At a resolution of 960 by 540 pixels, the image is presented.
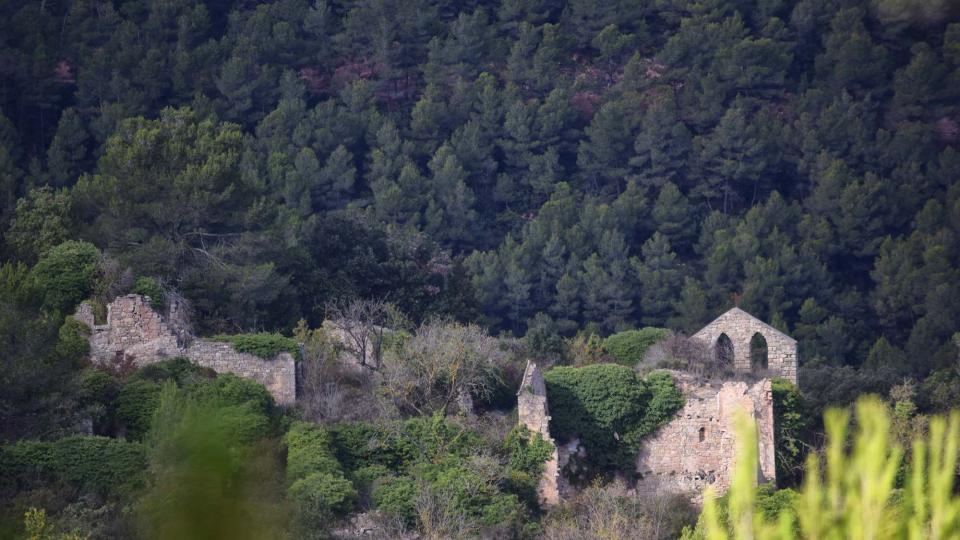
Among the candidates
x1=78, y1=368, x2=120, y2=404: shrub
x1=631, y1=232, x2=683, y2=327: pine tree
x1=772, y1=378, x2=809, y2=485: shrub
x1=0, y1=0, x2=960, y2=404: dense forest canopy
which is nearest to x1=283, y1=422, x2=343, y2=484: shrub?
x1=78, y1=368, x2=120, y2=404: shrub

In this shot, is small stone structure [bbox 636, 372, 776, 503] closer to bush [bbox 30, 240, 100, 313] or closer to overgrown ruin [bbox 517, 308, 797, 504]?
overgrown ruin [bbox 517, 308, 797, 504]

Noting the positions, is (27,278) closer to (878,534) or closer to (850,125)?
(878,534)

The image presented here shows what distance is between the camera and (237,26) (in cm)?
5756

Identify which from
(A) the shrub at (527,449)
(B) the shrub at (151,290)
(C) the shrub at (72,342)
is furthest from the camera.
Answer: (B) the shrub at (151,290)

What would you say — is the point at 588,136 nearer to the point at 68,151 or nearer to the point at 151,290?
the point at 68,151

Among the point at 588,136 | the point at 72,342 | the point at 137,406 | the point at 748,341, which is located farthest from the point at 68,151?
the point at 137,406

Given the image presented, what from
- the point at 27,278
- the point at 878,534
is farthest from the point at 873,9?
the point at 878,534

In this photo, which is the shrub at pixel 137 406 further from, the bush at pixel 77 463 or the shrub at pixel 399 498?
the shrub at pixel 399 498

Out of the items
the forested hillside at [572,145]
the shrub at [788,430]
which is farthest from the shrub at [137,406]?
the shrub at [788,430]

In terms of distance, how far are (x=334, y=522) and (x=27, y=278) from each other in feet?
25.5

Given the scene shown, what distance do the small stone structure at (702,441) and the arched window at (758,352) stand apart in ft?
12.6

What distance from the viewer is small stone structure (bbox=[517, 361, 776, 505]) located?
31.6 m

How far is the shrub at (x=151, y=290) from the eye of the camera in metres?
32.9

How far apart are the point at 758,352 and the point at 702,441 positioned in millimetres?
4787
